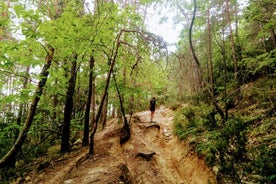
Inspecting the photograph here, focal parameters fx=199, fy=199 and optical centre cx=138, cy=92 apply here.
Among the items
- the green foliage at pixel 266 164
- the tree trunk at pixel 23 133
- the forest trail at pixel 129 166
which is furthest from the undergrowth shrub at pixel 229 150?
the tree trunk at pixel 23 133

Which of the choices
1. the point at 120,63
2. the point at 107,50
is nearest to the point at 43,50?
the point at 107,50

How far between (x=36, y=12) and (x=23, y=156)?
7115 millimetres

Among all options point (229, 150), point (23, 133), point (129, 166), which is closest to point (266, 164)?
point (229, 150)

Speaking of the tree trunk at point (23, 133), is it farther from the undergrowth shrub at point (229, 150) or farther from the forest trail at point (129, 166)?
the undergrowth shrub at point (229, 150)

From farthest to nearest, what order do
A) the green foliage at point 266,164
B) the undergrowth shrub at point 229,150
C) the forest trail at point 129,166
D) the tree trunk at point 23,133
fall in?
the tree trunk at point 23,133 → the forest trail at point 129,166 → the undergrowth shrub at point 229,150 → the green foliage at point 266,164

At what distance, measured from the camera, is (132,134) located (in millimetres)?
11508

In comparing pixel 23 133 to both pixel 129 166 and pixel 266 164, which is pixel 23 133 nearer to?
pixel 129 166

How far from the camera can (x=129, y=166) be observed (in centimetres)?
767

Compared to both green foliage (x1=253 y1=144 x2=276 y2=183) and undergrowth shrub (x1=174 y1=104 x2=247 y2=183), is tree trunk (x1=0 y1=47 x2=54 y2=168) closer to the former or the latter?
undergrowth shrub (x1=174 y1=104 x2=247 y2=183)

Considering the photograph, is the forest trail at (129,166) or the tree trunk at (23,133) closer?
the forest trail at (129,166)

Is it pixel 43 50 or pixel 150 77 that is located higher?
pixel 43 50

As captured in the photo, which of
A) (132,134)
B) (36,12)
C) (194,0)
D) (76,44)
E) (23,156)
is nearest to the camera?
(36,12)

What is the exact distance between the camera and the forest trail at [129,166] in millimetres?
6398

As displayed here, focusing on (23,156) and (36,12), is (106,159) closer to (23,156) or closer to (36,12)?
(23,156)
